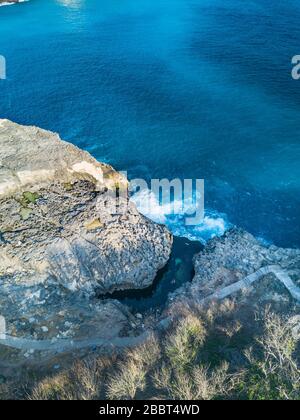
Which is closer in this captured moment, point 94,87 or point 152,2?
point 94,87

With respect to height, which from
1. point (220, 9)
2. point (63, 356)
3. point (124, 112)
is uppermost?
point (220, 9)

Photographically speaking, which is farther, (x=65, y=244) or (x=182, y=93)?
(x=182, y=93)

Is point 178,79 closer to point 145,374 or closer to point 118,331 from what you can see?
point 118,331

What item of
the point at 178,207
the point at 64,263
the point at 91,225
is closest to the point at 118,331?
the point at 64,263

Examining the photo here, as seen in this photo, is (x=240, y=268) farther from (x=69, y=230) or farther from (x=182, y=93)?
(x=182, y=93)

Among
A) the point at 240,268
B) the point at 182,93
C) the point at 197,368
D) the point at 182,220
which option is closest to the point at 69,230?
the point at 182,220

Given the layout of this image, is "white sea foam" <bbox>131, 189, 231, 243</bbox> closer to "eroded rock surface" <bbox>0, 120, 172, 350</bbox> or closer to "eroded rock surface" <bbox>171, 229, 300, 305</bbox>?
"eroded rock surface" <bbox>171, 229, 300, 305</bbox>

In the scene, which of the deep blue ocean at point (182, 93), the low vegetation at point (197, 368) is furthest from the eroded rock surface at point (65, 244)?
the deep blue ocean at point (182, 93)

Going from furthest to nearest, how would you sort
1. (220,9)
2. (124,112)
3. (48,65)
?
(220,9)
(48,65)
(124,112)
